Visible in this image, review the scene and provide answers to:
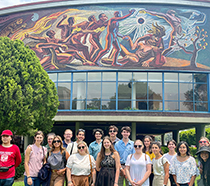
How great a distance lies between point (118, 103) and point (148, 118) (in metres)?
2.64

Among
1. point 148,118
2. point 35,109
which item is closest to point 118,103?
point 148,118

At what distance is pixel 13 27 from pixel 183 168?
20563 mm

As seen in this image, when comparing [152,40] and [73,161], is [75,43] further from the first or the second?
[73,161]

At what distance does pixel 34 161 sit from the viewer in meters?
6.54

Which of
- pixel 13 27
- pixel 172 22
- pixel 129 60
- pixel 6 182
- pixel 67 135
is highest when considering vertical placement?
pixel 172 22

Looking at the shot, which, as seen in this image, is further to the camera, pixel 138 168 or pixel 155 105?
pixel 155 105

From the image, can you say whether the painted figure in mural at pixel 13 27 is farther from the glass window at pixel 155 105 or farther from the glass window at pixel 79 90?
the glass window at pixel 155 105

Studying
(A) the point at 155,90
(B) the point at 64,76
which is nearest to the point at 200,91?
(A) the point at 155,90

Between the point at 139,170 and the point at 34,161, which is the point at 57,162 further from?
the point at 139,170

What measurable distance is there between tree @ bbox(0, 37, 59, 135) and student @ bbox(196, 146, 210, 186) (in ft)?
27.5

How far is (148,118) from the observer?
20.4 meters

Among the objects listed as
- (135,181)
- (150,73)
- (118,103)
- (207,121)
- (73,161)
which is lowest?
(135,181)

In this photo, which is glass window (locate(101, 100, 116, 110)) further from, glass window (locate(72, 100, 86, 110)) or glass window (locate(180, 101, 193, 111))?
glass window (locate(180, 101, 193, 111))

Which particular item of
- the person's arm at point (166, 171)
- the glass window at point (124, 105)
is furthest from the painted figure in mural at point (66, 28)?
the person's arm at point (166, 171)
